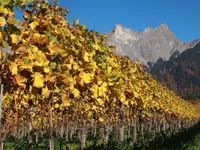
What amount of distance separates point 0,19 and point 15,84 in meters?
0.84

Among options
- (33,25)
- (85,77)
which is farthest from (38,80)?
(85,77)

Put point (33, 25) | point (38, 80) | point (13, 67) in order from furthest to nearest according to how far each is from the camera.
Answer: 1. point (33, 25)
2. point (38, 80)
3. point (13, 67)

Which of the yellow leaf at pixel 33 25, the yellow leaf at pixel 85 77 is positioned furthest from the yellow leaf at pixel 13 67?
the yellow leaf at pixel 85 77

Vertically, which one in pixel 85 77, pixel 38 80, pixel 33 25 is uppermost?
pixel 33 25

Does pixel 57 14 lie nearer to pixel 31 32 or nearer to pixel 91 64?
pixel 91 64

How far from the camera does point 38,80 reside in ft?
12.2

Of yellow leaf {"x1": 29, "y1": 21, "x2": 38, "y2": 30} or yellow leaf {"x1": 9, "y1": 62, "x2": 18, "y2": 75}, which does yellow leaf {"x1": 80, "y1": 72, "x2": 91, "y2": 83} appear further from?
yellow leaf {"x1": 9, "y1": 62, "x2": 18, "y2": 75}

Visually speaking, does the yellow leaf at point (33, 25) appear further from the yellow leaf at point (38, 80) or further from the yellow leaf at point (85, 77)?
the yellow leaf at point (85, 77)

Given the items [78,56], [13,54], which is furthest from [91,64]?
[13,54]

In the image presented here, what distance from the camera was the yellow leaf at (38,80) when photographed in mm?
3676

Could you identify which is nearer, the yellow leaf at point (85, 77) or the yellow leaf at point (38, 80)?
the yellow leaf at point (38, 80)

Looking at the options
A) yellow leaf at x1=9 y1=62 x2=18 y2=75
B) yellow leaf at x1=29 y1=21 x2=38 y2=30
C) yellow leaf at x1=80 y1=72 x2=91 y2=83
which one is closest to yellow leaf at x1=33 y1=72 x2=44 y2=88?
yellow leaf at x1=9 y1=62 x2=18 y2=75

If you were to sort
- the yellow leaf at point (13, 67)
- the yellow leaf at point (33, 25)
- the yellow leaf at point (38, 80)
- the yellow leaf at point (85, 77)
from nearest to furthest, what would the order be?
the yellow leaf at point (13, 67), the yellow leaf at point (38, 80), the yellow leaf at point (33, 25), the yellow leaf at point (85, 77)

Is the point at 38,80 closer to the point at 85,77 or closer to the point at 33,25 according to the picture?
the point at 33,25
